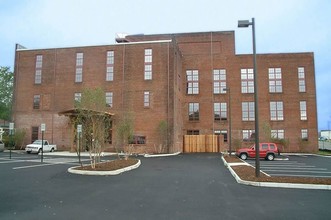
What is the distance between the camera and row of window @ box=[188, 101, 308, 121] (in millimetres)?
42938

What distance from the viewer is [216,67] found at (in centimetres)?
4469

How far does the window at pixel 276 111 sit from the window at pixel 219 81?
740 cm

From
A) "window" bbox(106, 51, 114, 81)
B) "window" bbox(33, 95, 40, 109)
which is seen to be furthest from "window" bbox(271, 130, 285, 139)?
"window" bbox(33, 95, 40, 109)

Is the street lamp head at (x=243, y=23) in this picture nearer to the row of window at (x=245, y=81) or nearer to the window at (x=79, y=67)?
the window at (x=79, y=67)

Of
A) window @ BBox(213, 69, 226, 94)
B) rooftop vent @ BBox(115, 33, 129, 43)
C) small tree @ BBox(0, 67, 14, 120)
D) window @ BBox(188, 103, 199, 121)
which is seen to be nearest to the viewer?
window @ BBox(188, 103, 199, 121)

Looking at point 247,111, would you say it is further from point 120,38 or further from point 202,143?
point 120,38

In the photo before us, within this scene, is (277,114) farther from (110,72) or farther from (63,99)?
(63,99)

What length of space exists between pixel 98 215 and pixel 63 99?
34.5m

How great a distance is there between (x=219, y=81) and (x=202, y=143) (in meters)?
9.72

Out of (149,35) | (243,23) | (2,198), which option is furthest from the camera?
(149,35)

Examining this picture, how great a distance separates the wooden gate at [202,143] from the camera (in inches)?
1646

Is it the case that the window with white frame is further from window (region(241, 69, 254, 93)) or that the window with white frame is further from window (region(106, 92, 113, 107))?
window (region(241, 69, 254, 93))

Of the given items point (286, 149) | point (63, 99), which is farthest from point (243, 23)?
point (286, 149)

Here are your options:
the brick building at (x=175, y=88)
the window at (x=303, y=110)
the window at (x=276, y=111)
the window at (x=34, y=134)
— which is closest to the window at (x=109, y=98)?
the brick building at (x=175, y=88)
